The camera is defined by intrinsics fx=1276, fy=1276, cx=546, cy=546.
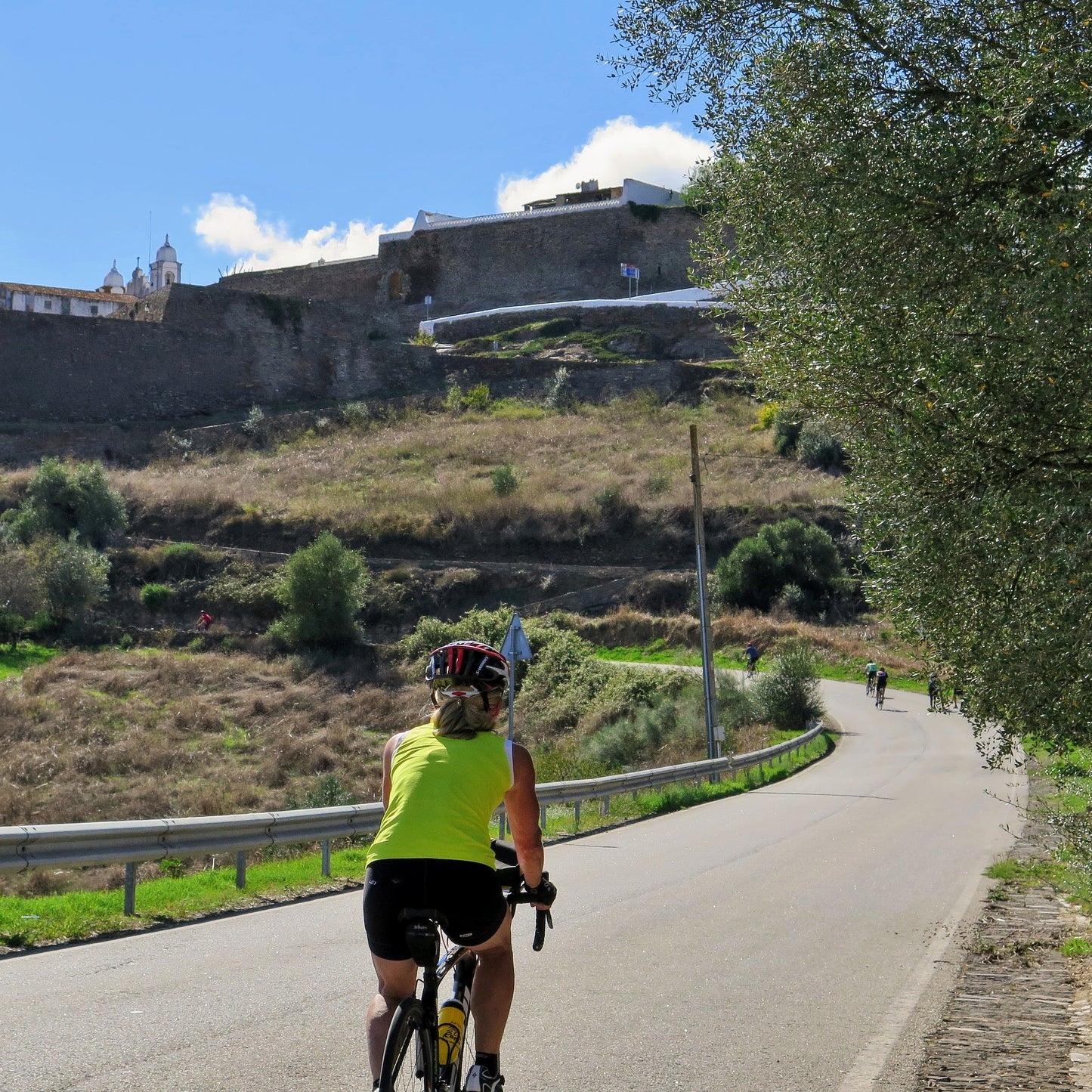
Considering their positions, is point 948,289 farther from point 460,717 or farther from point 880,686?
point 880,686

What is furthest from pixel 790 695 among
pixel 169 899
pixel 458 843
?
pixel 458 843

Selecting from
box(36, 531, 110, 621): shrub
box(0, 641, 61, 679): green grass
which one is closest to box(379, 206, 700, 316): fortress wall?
box(36, 531, 110, 621): shrub

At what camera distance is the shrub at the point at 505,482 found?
52.4m

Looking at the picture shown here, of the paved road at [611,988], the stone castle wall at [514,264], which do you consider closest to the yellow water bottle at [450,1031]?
the paved road at [611,988]

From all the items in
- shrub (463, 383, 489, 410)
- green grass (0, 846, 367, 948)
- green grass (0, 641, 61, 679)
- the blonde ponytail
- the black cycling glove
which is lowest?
green grass (0, 641, 61, 679)

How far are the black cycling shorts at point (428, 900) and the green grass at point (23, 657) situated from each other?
113 ft

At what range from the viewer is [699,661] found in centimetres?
3738

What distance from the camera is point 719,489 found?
170 feet

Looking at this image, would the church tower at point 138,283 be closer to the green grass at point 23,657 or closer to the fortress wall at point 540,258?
the fortress wall at point 540,258

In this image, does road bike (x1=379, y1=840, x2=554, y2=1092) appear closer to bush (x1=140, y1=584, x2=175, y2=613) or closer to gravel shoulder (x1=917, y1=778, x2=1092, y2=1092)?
gravel shoulder (x1=917, y1=778, x2=1092, y2=1092)

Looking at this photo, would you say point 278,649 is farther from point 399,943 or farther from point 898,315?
point 399,943

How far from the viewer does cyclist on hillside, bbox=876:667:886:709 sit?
106 feet

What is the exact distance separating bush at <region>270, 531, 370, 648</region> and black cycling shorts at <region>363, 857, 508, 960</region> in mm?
38028

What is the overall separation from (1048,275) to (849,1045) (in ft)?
11.8
